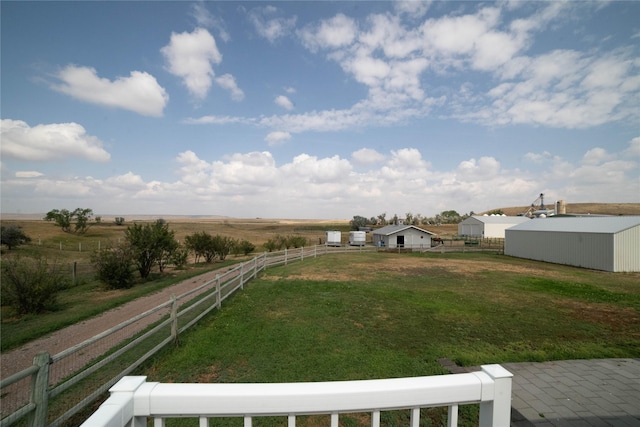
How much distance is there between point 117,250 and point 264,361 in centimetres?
1363

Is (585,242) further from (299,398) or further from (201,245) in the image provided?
(201,245)

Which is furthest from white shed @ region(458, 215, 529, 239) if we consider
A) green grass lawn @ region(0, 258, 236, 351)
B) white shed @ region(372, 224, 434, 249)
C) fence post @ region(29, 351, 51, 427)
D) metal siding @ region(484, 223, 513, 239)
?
fence post @ region(29, 351, 51, 427)

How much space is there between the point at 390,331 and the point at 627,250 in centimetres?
2026

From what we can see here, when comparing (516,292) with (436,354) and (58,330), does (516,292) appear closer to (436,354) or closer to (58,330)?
(436,354)

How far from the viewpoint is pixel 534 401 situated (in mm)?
4098

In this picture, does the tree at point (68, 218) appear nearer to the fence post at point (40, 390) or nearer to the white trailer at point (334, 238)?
the white trailer at point (334, 238)

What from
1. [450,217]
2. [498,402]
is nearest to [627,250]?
[498,402]

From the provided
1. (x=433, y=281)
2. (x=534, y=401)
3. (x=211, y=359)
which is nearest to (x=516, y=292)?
(x=433, y=281)

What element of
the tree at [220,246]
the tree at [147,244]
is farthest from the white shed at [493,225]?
the tree at [147,244]

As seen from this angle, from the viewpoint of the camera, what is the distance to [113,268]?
1409cm

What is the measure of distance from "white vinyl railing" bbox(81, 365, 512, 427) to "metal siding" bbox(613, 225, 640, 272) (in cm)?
2336

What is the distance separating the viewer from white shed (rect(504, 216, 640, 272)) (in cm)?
1764

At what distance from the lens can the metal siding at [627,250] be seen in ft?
57.5

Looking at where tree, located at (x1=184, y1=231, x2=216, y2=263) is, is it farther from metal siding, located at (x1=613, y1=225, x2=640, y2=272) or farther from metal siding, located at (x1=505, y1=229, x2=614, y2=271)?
metal siding, located at (x1=613, y1=225, x2=640, y2=272)
